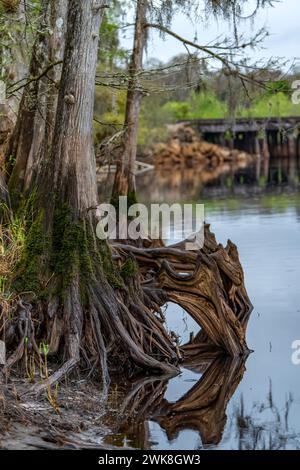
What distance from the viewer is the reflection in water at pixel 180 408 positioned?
10.1 metres

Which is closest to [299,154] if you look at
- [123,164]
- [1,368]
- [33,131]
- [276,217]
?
[276,217]

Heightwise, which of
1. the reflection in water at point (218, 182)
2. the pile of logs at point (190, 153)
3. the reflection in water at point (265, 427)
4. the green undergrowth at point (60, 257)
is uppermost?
the pile of logs at point (190, 153)

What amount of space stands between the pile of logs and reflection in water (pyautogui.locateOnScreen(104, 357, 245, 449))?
54.4m

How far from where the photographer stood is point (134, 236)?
1908 cm
